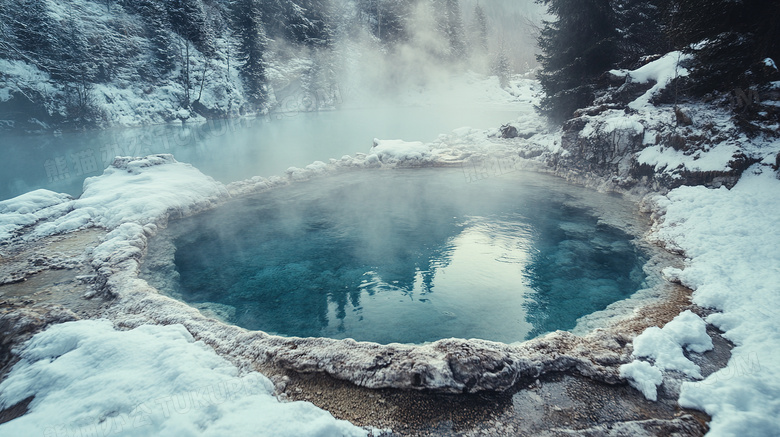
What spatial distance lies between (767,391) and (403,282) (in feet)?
21.3

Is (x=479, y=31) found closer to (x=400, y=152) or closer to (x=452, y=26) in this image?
(x=452, y=26)

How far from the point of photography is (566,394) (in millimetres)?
4648

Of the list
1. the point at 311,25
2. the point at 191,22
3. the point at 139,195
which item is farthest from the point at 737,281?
the point at 311,25

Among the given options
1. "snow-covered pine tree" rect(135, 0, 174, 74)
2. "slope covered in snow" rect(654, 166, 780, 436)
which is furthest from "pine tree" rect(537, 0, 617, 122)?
"snow-covered pine tree" rect(135, 0, 174, 74)

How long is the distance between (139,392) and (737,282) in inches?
420

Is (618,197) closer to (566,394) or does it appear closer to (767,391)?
(767,391)

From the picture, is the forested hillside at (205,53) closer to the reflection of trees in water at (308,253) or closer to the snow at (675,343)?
the reflection of trees in water at (308,253)

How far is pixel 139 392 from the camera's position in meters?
4.23

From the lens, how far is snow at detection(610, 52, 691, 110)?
1336 cm

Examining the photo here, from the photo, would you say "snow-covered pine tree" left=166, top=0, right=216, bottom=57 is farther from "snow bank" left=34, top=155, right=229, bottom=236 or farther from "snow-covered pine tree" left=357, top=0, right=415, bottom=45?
"snow bank" left=34, top=155, right=229, bottom=236

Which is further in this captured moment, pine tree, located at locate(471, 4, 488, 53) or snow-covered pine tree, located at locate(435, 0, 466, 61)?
pine tree, located at locate(471, 4, 488, 53)

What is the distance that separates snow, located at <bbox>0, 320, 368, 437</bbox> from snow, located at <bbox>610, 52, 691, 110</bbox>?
1726 cm

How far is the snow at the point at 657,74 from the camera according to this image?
13359 mm

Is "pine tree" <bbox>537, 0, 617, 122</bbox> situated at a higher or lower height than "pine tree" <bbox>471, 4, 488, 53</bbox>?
lower
